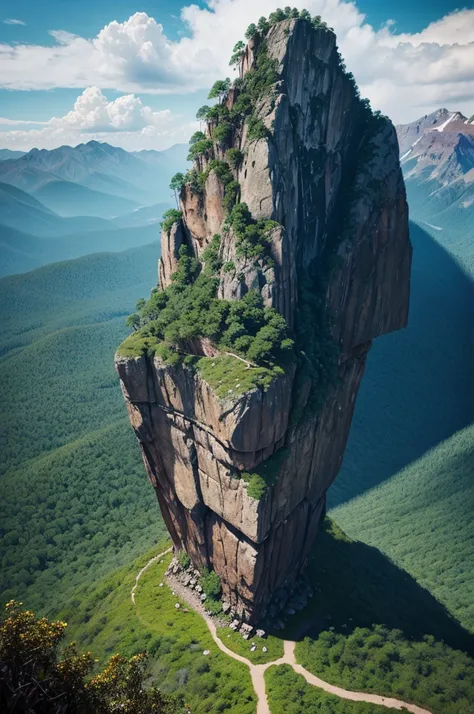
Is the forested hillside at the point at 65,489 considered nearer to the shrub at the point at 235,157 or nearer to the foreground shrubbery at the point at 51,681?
the foreground shrubbery at the point at 51,681

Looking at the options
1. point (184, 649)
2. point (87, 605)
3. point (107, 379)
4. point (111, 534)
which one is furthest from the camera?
point (107, 379)

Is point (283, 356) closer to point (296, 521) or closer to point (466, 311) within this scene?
point (296, 521)

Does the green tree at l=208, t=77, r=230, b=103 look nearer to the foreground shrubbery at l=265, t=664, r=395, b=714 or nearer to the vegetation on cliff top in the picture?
the vegetation on cliff top

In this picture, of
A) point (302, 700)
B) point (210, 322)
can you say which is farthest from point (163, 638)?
point (210, 322)

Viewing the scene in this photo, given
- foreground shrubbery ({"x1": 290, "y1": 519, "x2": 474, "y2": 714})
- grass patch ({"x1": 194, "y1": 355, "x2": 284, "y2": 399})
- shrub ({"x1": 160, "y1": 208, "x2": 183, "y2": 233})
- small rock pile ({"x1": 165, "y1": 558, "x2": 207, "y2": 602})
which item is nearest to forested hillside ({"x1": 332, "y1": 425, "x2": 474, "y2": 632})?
foreground shrubbery ({"x1": 290, "y1": 519, "x2": 474, "y2": 714})

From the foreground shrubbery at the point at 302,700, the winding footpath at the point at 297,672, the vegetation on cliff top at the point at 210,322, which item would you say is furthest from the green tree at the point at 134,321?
the foreground shrubbery at the point at 302,700

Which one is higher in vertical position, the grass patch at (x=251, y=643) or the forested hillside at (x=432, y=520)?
the grass patch at (x=251, y=643)

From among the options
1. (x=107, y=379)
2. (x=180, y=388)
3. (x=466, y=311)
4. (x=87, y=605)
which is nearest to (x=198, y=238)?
(x=180, y=388)
